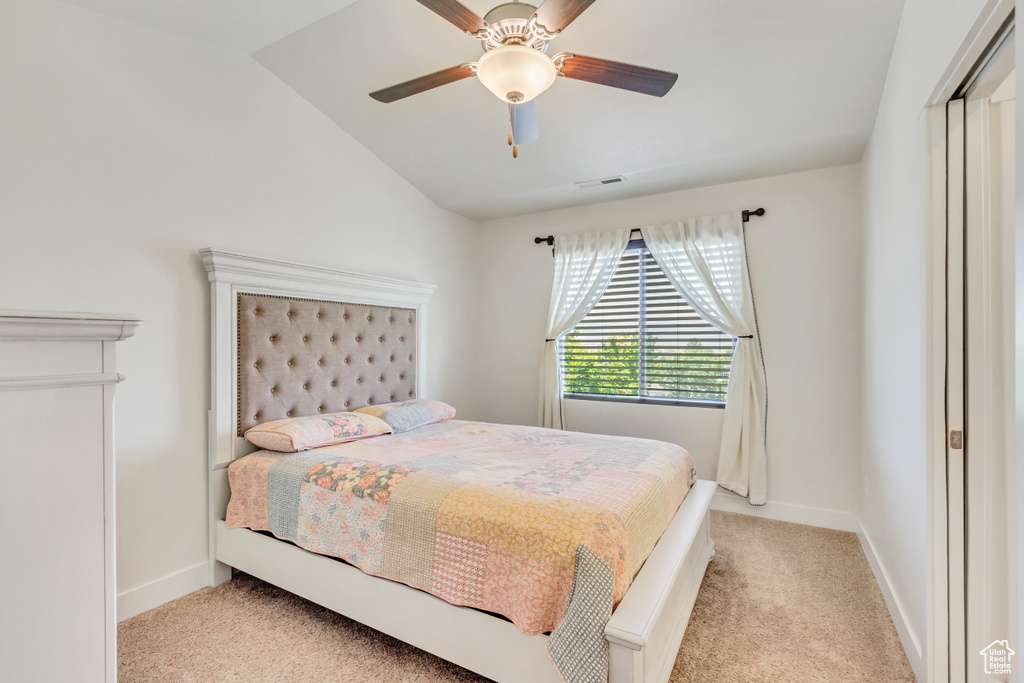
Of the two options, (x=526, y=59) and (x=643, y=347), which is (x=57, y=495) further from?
(x=643, y=347)

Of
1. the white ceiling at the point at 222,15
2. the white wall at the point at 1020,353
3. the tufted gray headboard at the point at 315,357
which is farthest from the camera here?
the tufted gray headboard at the point at 315,357

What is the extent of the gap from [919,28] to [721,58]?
716 mm

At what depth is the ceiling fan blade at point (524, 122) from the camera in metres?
1.99

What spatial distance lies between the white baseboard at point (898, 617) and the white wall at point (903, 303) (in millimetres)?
10

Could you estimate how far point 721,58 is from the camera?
2156 mm

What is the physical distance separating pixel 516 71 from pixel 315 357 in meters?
1.87

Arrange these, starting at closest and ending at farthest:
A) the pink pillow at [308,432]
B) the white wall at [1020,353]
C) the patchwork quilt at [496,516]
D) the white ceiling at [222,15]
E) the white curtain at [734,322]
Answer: the white wall at [1020,353] → the patchwork quilt at [496,516] → the white ceiling at [222,15] → the pink pillow at [308,432] → the white curtain at [734,322]

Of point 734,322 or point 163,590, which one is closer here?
point 163,590

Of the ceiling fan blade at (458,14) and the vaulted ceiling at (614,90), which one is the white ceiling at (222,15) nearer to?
the vaulted ceiling at (614,90)

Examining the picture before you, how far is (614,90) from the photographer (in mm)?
2396

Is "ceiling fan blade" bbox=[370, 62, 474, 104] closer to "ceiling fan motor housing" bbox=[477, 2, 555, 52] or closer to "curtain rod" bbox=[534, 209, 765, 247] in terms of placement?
"ceiling fan motor housing" bbox=[477, 2, 555, 52]

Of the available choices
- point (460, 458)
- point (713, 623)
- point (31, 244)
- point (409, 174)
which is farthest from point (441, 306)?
point (713, 623)

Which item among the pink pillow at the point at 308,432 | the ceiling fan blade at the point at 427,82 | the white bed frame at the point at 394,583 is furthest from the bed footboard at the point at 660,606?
the ceiling fan blade at the point at 427,82

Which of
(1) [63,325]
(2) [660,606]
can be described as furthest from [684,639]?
(1) [63,325]
